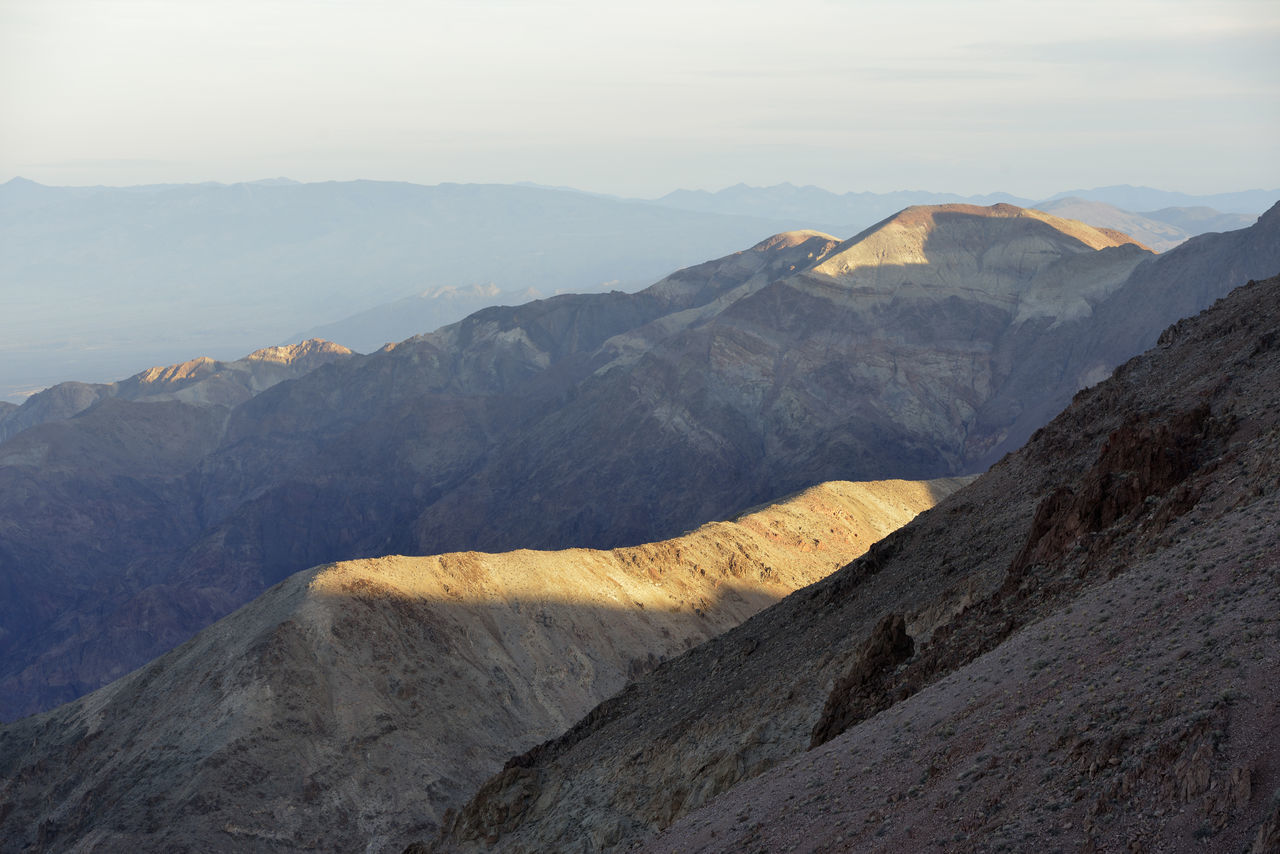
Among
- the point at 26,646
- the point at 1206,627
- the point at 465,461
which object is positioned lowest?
the point at 26,646

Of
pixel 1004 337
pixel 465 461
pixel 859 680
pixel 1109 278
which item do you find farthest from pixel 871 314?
pixel 859 680

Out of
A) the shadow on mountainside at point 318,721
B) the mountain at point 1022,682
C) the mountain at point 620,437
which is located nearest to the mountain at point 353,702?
the shadow on mountainside at point 318,721

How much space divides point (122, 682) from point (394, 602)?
13.1 meters

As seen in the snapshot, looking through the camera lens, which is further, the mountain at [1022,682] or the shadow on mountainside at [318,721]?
the shadow on mountainside at [318,721]

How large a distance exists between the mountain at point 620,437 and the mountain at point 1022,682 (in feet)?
245

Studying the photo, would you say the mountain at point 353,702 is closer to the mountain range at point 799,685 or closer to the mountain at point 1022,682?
the mountain range at point 799,685

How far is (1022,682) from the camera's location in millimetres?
17812

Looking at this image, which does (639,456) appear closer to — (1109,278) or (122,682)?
(1109,278)

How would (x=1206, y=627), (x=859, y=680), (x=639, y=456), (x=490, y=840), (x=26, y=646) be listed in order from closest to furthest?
(x=1206, y=627) → (x=859, y=680) → (x=490, y=840) → (x=26, y=646) → (x=639, y=456)

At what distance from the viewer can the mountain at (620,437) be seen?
116 meters

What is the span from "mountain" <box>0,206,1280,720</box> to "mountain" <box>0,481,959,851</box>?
58.1m

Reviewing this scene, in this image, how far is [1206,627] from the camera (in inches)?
624

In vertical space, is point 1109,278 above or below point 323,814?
above

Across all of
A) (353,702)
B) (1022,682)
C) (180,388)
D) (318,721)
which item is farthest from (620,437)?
(1022,682)
